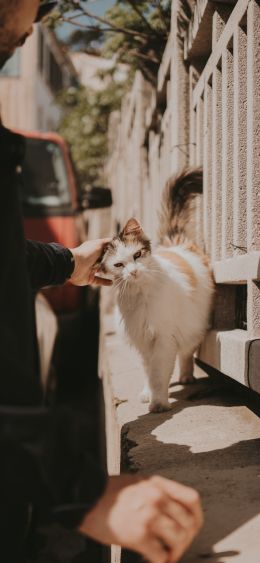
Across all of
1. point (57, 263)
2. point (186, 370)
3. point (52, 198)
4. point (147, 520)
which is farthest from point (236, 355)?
point (52, 198)

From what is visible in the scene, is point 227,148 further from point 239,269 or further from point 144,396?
point 144,396

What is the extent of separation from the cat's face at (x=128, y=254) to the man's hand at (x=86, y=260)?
1.48ft

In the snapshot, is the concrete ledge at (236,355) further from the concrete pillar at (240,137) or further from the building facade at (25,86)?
the building facade at (25,86)

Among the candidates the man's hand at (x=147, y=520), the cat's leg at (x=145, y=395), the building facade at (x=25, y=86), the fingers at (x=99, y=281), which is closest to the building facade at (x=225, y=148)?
the cat's leg at (x=145, y=395)

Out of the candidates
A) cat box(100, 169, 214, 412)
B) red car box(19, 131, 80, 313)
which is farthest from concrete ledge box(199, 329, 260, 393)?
red car box(19, 131, 80, 313)

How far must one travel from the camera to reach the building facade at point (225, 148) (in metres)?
1.82

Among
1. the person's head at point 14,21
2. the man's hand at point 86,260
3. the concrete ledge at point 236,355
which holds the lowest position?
the concrete ledge at point 236,355

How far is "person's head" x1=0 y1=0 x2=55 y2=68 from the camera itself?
1.18 metres

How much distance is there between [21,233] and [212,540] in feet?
2.39

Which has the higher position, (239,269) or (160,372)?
(239,269)

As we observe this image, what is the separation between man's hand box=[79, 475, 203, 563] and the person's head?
0.85 metres

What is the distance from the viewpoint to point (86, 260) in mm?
2039

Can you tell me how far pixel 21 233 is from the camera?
1104 mm

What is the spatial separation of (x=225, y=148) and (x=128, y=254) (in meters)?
0.66
